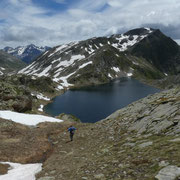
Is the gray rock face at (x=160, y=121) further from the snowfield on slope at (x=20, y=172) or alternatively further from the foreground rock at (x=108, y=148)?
the snowfield on slope at (x=20, y=172)

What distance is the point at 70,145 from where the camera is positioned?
24516 millimetres

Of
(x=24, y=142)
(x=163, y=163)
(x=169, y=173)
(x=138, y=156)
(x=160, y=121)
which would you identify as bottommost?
(x=24, y=142)

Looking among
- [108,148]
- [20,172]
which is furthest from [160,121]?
[20,172]

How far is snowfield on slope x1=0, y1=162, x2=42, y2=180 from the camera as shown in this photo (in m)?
16.1

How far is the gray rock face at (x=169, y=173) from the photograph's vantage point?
9.52 m

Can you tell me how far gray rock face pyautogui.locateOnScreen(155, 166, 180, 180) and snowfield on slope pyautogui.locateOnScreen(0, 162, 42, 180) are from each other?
10.0 meters

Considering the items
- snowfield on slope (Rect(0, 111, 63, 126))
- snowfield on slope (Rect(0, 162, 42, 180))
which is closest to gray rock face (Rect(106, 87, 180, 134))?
snowfield on slope (Rect(0, 162, 42, 180))

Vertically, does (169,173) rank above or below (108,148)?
above

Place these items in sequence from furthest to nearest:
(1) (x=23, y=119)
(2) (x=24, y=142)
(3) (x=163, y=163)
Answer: (1) (x=23, y=119), (2) (x=24, y=142), (3) (x=163, y=163)

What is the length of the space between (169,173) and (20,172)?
1331 centimetres

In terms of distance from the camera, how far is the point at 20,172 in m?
17.5

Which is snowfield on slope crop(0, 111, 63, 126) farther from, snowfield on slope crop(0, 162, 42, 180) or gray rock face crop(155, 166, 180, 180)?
gray rock face crop(155, 166, 180, 180)

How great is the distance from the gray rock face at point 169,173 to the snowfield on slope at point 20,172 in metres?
10.0

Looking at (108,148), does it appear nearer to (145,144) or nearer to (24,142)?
(145,144)
